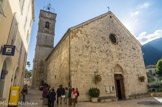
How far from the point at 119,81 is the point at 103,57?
3.87 m

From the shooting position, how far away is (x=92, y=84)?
947cm

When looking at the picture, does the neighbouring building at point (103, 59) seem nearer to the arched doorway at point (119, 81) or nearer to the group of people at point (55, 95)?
the arched doorway at point (119, 81)

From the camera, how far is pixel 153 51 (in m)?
74.2

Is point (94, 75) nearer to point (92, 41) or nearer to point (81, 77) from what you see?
point (81, 77)

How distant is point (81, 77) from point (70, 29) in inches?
190

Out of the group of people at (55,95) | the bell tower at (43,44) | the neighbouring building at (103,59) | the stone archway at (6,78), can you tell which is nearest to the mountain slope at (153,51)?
the neighbouring building at (103,59)

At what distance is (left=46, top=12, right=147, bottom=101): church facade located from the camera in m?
9.44

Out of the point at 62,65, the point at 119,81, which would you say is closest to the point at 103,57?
the point at 119,81

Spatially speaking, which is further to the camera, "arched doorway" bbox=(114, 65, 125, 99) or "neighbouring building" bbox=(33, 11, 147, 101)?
"arched doorway" bbox=(114, 65, 125, 99)

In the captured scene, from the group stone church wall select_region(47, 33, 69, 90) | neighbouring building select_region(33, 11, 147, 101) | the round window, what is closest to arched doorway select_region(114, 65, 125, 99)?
neighbouring building select_region(33, 11, 147, 101)

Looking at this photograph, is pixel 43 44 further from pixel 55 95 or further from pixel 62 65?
pixel 55 95

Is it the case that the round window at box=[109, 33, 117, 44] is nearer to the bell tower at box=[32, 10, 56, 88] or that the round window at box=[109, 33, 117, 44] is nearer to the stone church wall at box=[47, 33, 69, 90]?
the stone church wall at box=[47, 33, 69, 90]

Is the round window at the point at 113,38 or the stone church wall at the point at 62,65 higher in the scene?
the round window at the point at 113,38

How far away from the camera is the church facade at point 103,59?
31.0 ft
